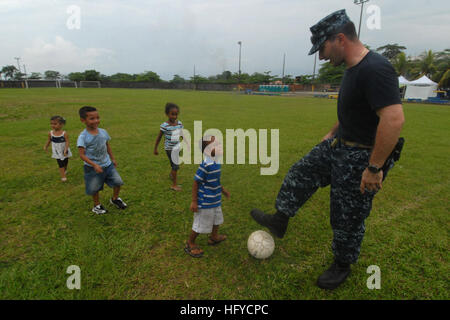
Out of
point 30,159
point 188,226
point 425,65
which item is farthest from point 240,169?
point 425,65

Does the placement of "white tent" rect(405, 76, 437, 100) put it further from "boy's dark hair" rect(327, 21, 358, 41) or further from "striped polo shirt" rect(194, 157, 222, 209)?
"striped polo shirt" rect(194, 157, 222, 209)

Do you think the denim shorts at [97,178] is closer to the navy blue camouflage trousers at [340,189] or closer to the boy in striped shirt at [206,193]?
the boy in striped shirt at [206,193]

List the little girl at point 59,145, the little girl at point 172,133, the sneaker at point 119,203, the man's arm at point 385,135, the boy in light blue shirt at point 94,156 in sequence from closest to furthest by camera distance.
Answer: the man's arm at point 385,135 → the boy in light blue shirt at point 94,156 → the sneaker at point 119,203 → the little girl at point 172,133 → the little girl at point 59,145

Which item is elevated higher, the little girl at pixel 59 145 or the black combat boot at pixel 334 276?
the little girl at pixel 59 145

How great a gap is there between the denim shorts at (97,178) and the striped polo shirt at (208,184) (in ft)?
5.45

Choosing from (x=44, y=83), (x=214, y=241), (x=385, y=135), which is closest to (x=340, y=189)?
(x=385, y=135)

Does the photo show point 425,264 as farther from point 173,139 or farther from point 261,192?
point 173,139

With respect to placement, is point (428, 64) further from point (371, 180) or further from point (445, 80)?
point (371, 180)

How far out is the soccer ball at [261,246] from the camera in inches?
107

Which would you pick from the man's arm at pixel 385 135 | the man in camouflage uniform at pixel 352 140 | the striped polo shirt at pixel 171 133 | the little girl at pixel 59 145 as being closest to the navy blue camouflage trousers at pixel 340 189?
the man in camouflage uniform at pixel 352 140

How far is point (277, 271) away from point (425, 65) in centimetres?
5126

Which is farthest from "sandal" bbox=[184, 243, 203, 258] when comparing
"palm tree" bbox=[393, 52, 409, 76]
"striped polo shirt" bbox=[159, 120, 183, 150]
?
"palm tree" bbox=[393, 52, 409, 76]

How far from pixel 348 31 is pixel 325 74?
204 ft
